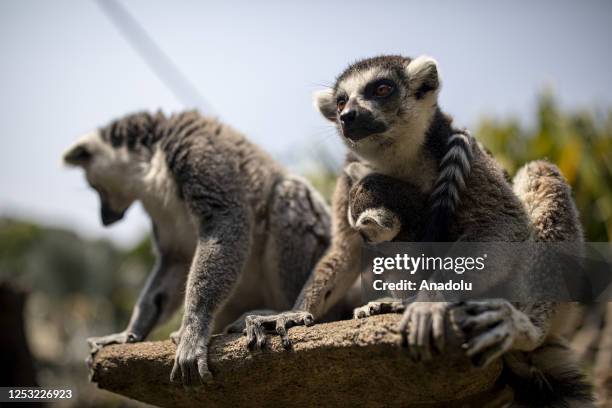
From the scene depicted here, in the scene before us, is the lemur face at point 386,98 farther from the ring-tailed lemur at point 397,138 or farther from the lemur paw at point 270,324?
the lemur paw at point 270,324

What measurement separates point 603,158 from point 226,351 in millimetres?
6098

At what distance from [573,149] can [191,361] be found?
222 inches

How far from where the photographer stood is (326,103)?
4812 mm

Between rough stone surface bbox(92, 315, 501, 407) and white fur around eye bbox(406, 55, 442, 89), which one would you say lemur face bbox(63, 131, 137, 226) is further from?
white fur around eye bbox(406, 55, 442, 89)

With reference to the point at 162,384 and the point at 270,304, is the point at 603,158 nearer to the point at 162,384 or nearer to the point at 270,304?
the point at 270,304

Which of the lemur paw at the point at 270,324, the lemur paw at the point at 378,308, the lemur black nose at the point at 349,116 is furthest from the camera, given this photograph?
the lemur black nose at the point at 349,116

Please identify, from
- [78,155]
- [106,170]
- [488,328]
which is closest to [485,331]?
[488,328]

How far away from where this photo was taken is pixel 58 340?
16453mm

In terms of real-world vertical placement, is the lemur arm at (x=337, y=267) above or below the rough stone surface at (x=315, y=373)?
above

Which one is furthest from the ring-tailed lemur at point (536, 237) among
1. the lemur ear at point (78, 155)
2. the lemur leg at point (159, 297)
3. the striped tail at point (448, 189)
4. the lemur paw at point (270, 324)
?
the lemur ear at point (78, 155)

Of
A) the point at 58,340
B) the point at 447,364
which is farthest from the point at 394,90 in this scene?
the point at 58,340

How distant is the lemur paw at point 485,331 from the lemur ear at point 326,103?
226 centimetres

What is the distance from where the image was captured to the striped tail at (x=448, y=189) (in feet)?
12.4

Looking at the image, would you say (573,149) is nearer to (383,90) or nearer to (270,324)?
(383,90)
